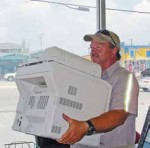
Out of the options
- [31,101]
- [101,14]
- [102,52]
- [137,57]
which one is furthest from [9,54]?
[31,101]

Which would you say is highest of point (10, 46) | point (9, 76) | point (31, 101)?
point (10, 46)

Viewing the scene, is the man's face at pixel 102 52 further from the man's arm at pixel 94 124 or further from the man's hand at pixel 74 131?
the man's hand at pixel 74 131

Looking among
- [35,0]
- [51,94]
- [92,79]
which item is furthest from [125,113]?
[35,0]

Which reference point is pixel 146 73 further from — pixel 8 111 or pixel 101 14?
pixel 8 111

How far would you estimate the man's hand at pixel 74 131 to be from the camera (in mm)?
1400

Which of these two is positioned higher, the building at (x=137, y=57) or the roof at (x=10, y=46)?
the roof at (x=10, y=46)

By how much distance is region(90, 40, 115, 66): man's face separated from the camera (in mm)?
1995

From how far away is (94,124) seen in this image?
1479mm

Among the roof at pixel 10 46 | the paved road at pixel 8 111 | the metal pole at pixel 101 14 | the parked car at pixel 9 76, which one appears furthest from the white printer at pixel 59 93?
the metal pole at pixel 101 14

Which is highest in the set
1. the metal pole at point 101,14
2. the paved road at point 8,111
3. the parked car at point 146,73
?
the metal pole at point 101,14

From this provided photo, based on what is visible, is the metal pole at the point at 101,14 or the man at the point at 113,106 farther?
the metal pole at the point at 101,14

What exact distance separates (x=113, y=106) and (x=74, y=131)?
33cm

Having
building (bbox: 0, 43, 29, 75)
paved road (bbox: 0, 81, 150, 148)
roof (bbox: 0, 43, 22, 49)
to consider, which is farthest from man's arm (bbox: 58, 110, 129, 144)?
roof (bbox: 0, 43, 22, 49)

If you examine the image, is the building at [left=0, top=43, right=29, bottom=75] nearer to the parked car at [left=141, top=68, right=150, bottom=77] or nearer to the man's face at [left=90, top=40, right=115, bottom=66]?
the parked car at [left=141, top=68, right=150, bottom=77]
